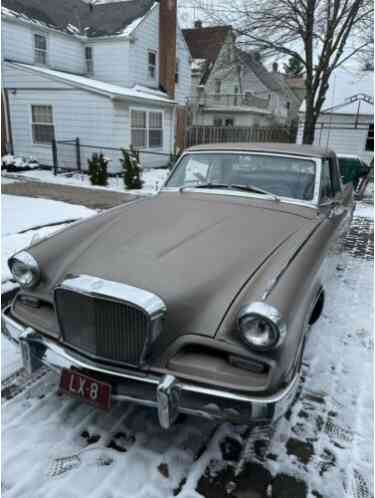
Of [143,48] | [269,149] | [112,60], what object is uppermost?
[143,48]

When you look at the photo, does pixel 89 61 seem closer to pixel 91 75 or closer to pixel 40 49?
pixel 91 75

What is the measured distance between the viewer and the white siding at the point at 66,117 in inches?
482

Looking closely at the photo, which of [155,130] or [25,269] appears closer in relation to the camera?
[25,269]

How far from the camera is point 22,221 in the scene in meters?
6.36

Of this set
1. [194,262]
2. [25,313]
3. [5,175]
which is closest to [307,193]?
[194,262]

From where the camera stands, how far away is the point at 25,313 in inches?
90.8

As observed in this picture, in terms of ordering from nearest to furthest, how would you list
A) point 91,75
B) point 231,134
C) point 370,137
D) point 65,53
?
point 65,53 → point 91,75 → point 370,137 → point 231,134

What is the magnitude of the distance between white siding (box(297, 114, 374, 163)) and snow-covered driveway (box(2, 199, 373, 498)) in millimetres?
19080

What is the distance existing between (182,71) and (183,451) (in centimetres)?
1893

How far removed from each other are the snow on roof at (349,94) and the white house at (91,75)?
7.98 m

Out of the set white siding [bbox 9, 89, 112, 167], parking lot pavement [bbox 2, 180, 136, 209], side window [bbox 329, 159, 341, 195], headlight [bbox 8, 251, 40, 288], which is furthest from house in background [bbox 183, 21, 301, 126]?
headlight [bbox 8, 251, 40, 288]

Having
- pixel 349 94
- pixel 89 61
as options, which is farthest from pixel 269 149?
pixel 349 94

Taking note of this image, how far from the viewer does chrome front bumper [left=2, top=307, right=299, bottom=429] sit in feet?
5.60

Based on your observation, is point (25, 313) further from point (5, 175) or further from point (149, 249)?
point (5, 175)
